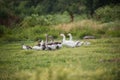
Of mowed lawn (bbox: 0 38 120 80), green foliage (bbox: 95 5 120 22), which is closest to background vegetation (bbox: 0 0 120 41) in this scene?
green foliage (bbox: 95 5 120 22)

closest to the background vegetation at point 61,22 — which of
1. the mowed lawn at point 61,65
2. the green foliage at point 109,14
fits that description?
the green foliage at point 109,14

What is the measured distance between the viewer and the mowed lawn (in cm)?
601

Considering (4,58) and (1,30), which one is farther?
(1,30)

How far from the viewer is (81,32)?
45.7 ft

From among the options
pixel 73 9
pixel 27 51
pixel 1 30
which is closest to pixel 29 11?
pixel 73 9

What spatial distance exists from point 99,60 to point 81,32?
20.7 feet

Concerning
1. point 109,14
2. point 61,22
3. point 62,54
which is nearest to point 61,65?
point 62,54

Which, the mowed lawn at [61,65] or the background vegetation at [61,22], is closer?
the mowed lawn at [61,65]

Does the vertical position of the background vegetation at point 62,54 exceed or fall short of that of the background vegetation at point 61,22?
it falls short

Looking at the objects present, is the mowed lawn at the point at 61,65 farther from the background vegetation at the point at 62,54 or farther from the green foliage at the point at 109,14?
the green foliage at the point at 109,14

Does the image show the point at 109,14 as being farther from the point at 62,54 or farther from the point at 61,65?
the point at 61,65

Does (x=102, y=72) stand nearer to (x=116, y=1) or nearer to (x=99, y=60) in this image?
(x=99, y=60)

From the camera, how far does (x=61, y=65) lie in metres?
7.12

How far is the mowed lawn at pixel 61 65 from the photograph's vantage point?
6.01 metres
